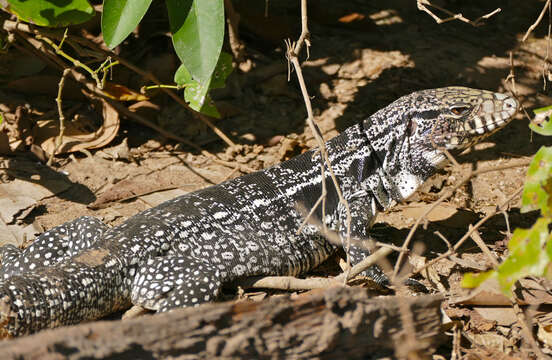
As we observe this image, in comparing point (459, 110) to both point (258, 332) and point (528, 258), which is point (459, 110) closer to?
point (528, 258)

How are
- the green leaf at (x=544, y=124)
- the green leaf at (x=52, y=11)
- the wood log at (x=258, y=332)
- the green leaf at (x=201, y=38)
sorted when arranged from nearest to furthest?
1. the wood log at (x=258, y=332)
2. the green leaf at (x=544, y=124)
3. the green leaf at (x=201, y=38)
4. the green leaf at (x=52, y=11)

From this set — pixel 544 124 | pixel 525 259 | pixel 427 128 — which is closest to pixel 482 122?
pixel 427 128

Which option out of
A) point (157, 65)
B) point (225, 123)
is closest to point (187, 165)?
point (225, 123)

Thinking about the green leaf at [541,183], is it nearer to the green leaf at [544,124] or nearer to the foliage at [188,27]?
the green leaf at [544,124]

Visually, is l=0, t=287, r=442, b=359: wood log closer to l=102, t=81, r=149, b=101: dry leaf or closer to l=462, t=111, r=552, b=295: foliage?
l=462, t=111, r=552, b=295: foliage

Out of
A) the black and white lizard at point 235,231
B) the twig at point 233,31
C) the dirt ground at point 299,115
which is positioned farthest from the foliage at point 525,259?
the twig at point 233,31
